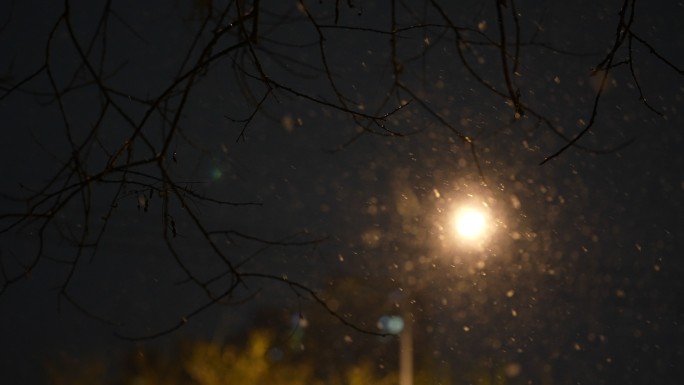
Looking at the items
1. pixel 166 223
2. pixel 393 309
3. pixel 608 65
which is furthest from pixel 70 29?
pixel 393 309

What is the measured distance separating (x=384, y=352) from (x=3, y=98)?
445 inches

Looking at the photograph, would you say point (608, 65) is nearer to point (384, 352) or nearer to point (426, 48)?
point (426, 48)

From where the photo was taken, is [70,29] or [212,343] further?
[212,343]

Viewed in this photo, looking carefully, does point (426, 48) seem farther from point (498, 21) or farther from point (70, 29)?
point (70, 29)

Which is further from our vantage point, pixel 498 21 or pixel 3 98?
→ pixel 3 98

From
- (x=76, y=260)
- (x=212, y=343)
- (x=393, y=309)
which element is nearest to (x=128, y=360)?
(x=212, y=343)

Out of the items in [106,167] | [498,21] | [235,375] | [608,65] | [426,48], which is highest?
[235,375]

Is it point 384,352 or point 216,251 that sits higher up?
point 384,352

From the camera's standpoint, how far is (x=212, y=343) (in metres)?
13.0

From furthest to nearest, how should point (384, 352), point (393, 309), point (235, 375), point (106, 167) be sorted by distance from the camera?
point (384, 352) < point (235, 375) < point (393, 309) < point (106, 167)

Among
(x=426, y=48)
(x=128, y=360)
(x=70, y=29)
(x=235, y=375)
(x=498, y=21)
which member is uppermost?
(x=128, y=360)

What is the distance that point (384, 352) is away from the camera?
13.4 meters

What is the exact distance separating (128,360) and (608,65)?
1257 centimetres

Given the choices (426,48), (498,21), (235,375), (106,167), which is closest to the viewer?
(498,21)
